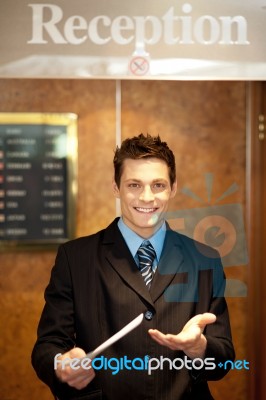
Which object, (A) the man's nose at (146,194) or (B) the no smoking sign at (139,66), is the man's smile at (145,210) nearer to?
(A) the man's nose at (146,194)

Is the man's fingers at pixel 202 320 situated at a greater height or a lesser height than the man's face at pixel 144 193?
lesser

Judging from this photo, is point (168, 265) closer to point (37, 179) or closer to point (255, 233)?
point (255, 233)

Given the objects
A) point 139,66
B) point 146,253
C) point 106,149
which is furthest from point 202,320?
point 139,66

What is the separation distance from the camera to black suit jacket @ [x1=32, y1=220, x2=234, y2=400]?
150 centimetres

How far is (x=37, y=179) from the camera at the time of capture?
1.61 metres

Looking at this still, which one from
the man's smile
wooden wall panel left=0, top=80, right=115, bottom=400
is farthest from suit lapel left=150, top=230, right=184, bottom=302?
wooden wall panel left=0, top=80, right=115, bottom=400

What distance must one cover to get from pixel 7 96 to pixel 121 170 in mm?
445

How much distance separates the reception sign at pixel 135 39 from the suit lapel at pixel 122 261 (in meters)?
0.53

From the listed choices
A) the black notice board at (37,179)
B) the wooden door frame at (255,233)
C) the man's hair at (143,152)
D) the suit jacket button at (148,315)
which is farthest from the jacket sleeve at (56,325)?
the wooden door frame at (255,233)

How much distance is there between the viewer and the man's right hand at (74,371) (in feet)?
4.93

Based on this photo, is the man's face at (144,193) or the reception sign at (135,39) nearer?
the man's face at (144,193)

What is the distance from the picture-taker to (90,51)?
1.63m

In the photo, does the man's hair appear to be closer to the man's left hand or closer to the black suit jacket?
the black suit jacket

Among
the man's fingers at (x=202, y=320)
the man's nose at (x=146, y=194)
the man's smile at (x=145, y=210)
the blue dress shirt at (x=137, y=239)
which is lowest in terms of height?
the man's fingers at (x=202, y=320)
